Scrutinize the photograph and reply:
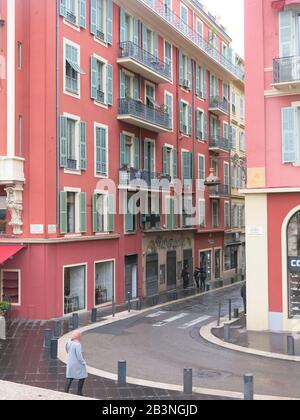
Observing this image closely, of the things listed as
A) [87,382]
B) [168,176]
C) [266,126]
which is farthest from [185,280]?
[87,382]

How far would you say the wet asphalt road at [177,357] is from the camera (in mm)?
13961

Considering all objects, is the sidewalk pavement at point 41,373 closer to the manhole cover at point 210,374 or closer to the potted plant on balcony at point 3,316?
the potted plant on balcony at point 3,316

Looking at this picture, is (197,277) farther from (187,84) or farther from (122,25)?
(122,25)

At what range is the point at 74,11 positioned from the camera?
26.3 m

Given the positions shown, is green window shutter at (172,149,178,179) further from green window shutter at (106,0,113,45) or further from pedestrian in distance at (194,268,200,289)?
green window shutter at (106,0,113,45)

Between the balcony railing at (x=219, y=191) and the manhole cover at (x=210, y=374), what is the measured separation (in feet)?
94.1

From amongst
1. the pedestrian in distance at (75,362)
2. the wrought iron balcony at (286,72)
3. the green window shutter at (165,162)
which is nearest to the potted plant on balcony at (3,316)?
the pedestrian in distance at (75,362)

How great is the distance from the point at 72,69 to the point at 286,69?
10262mm

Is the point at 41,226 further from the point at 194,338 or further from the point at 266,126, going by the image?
the point at 266,126

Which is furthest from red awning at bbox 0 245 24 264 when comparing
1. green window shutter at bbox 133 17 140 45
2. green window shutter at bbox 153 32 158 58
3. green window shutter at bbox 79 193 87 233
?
green window shutter at bbox 153 32 158 58

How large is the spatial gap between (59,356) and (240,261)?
35317 millimetres

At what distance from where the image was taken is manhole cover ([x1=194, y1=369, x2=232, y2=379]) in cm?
1445

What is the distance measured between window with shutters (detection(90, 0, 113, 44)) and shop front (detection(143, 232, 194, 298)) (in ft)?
37.8

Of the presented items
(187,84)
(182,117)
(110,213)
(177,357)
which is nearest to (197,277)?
(110,213)
